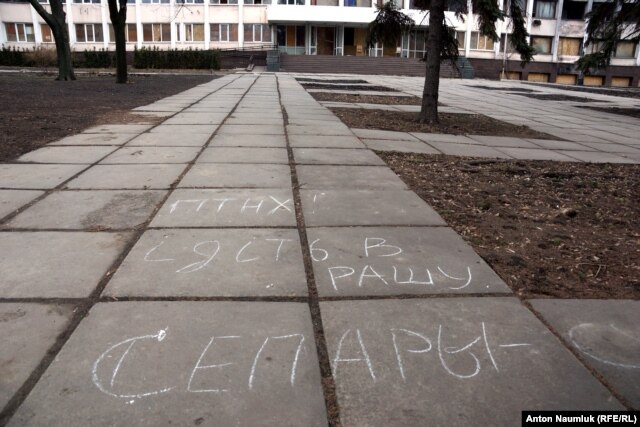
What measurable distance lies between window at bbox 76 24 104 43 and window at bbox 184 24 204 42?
8.70 meters

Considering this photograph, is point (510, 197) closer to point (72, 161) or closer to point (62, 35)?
point (72, 161)

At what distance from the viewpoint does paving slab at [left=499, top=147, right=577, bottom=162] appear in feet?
24.1

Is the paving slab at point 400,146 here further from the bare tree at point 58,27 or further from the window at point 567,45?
the window at point 567,45

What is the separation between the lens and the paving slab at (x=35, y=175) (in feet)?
15.9

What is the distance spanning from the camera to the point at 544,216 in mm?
4465

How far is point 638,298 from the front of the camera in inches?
114

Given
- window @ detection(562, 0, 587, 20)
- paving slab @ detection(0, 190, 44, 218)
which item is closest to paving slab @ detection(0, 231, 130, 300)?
paving slab @ detection(0, 190, 44, 218)

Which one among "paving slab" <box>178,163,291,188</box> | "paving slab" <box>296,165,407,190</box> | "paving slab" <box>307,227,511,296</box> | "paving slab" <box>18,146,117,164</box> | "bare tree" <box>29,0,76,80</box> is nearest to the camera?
"paving slab" <box>307,227,511,296</box>

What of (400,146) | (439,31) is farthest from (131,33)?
(400,146)

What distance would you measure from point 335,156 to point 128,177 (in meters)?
2.63

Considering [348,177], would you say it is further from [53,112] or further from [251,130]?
[53,112]

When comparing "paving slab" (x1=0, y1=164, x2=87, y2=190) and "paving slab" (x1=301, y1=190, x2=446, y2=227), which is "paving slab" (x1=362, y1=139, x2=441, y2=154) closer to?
"paving slab" (x1=301, y1=190, x2=446, y2=227)

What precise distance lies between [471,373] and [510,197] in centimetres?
333

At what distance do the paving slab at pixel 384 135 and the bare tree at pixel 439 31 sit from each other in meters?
1.92
